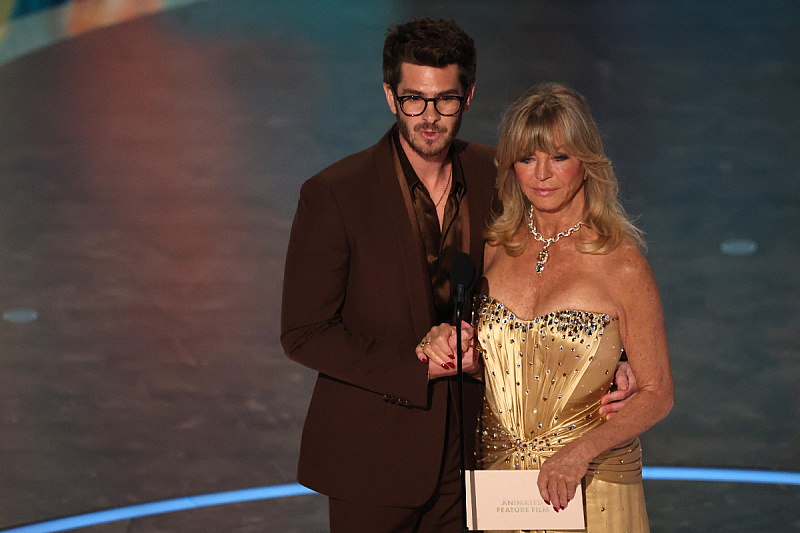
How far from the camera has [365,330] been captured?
2.76 m

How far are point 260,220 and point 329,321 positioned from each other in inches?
162

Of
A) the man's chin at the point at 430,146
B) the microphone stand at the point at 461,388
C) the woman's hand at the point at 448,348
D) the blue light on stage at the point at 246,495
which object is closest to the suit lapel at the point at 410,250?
the man's chin at the point at 430,146

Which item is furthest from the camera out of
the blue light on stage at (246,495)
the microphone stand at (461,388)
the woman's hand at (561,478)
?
the blue light on stage at (246,495)

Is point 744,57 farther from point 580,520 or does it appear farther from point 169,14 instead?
point 580,520

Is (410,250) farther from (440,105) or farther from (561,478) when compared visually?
(561,478)

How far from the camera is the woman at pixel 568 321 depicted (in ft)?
8.02

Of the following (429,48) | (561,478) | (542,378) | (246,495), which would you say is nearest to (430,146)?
(429,48)

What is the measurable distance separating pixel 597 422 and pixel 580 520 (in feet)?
0.95

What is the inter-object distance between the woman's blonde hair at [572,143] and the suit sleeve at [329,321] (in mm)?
458

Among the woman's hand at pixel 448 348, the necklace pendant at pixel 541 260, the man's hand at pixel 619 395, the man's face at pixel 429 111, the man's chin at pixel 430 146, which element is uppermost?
the man's face at pixel 429 111

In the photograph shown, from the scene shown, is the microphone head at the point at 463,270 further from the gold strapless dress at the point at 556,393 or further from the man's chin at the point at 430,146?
the man's chin at the point at 430,146

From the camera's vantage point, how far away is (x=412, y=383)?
2.62 metres

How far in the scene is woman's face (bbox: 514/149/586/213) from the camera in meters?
2.52

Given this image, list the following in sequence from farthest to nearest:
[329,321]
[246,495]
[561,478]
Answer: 1. [246,495]
2. [329,321]
3. [561,478]
